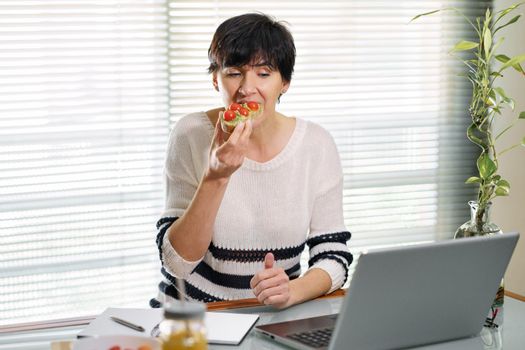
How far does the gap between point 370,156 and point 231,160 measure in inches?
71.7

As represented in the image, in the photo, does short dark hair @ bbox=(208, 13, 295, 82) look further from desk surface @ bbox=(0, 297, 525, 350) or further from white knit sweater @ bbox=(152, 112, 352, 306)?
desk surface @ bbox=(0, 297, 525, 350)

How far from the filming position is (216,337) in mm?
1588

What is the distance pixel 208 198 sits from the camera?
2031 mm

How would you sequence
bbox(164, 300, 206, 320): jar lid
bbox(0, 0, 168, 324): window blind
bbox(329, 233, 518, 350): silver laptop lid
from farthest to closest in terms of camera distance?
bbox(0, 0, 168, 324): window blind, bbox(329, 233, 518, 350): silver laptop lid, bbox(164, 300, 206, 320): jar lid

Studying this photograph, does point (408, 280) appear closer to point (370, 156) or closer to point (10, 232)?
point (10, 232)

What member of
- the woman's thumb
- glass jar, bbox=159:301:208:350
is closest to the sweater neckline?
the woman's thumb

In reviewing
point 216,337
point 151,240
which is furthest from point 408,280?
point 151,240

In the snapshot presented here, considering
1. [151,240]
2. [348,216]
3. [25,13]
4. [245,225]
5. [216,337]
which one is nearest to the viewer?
[216,337]

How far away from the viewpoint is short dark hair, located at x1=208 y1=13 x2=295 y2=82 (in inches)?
85.4

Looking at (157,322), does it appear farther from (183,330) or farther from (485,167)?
(485,167)

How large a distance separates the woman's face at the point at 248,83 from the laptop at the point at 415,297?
29.0 inches

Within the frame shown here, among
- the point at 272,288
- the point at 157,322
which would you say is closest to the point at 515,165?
the point at 272,288

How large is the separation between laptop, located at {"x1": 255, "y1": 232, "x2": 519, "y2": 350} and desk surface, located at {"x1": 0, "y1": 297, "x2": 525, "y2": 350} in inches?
0.9

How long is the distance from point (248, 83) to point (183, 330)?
112 cm
